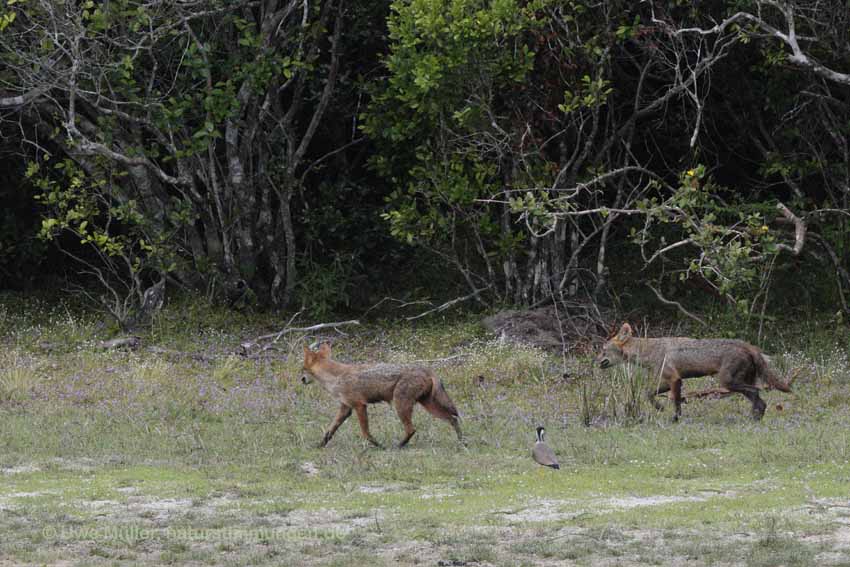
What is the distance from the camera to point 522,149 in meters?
18.4

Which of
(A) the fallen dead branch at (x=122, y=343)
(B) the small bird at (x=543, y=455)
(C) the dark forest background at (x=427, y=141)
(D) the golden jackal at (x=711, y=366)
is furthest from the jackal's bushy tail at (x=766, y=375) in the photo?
(A) the fallen dead branch at (x=122, y=343)

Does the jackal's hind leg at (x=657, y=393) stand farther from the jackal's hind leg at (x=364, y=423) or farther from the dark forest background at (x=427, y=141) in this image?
the dark forest background at (x=427, y=141)

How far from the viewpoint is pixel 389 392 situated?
11.5 meters

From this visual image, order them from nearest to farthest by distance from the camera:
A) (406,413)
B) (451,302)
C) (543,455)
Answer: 1. (543,455)
2. (406,413)
3. (451,302)

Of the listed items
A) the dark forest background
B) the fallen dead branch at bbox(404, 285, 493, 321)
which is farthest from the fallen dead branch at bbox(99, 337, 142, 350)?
the fallen dead branch at bbox(404, 285, 493, 321)

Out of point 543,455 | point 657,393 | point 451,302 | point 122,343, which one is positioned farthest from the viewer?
point 451,302

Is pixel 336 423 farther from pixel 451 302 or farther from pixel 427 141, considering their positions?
pixel 427 141

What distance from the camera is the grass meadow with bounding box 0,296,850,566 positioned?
816cm

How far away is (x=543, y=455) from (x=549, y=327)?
7489 mm

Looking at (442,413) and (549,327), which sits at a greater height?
(442,413)

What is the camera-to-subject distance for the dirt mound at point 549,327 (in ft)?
57.1

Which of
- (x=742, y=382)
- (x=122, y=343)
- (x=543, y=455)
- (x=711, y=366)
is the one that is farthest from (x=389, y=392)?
(x=122, y=343)

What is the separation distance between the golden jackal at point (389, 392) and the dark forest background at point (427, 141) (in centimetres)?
475

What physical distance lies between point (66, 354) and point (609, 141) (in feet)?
26.1
